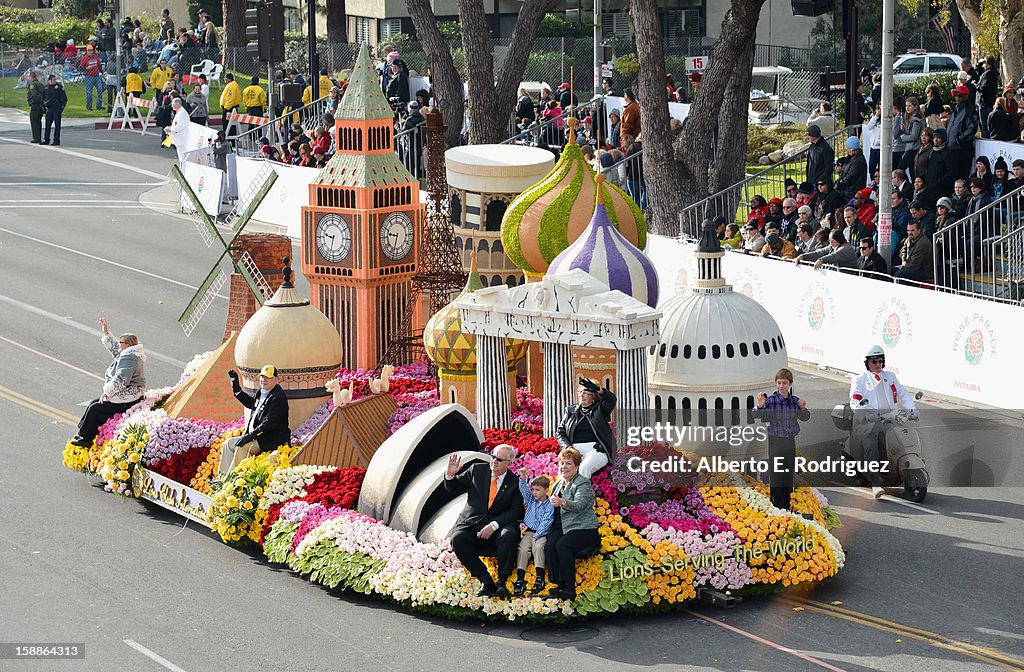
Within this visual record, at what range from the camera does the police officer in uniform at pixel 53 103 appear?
5331cm

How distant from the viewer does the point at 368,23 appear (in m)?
73.8

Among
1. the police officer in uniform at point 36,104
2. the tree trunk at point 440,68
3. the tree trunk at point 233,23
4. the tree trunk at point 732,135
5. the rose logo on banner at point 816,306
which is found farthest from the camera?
the tree trunk at point 233,23

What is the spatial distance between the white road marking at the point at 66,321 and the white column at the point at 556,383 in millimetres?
10111

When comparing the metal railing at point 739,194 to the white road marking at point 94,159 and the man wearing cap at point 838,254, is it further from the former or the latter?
the white road marking at point 94,159

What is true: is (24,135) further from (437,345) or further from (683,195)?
(437,345)

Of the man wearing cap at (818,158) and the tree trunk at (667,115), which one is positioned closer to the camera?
the man wearing cap at (818,158)

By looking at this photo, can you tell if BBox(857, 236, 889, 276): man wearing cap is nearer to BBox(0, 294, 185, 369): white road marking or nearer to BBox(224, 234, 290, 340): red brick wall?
BBox(224, 234, 290, 340): red brick wall

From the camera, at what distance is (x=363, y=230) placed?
2408cm

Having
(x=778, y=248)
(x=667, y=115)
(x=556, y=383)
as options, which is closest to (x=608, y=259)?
(x=556, y=383)

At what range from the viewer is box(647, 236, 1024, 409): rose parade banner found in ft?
83.0

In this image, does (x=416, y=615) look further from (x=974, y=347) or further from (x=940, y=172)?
(x=940, y=172)

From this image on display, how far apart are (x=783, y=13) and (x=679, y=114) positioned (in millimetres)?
28751

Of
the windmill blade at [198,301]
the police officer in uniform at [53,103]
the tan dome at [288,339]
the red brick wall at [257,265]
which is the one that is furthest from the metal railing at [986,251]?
the police officer in uniform at [53,103]

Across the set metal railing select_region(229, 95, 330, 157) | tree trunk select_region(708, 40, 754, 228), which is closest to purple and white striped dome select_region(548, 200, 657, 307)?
tree trunk select_region(708, 40, 754, 228)
